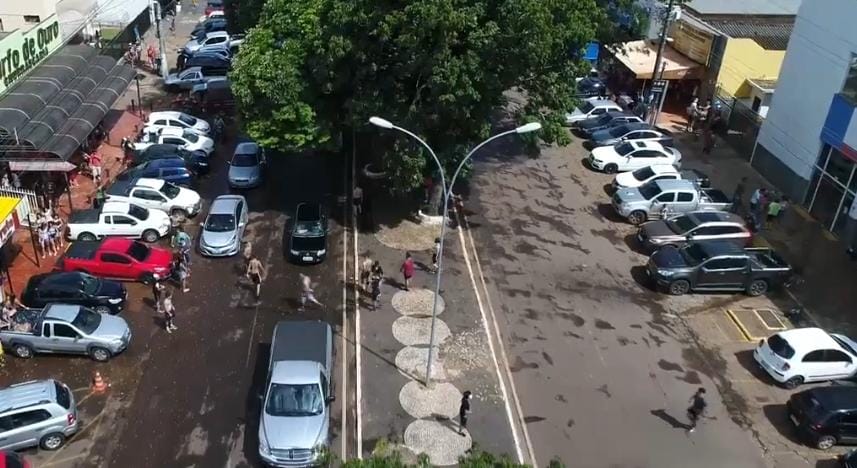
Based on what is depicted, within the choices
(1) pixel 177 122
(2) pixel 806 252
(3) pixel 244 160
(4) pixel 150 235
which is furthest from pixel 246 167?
(2) pixel 806 252

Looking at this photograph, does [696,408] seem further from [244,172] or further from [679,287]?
[244,172]

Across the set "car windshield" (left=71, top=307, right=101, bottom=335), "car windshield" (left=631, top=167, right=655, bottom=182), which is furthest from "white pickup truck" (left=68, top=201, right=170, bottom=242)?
"car windshield" (left=631, top=167, right=655, bottom=182)

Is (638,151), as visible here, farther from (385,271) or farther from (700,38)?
(385,271)

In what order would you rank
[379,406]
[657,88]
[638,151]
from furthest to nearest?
[657,88], [638,151], [379,406]

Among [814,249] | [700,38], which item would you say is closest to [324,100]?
[814,249]

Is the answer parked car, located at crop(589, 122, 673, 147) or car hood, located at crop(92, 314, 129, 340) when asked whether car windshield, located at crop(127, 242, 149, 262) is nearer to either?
car hood, located at crop(92, 314, 129, 340)
